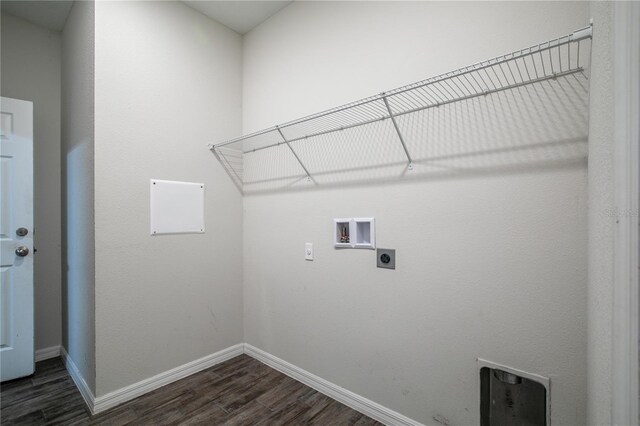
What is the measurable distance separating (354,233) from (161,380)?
64.5 inches

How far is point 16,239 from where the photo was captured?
2.13 metres

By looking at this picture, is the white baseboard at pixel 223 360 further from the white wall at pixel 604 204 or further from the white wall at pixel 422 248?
the white wall at pixel 604 204

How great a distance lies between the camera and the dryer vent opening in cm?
125

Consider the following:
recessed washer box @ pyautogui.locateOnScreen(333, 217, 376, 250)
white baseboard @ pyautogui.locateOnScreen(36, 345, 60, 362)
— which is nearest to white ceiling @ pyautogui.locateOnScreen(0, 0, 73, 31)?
recessed washer box @ pyautogui.locateOnScreen(333, 217, 376, 250)

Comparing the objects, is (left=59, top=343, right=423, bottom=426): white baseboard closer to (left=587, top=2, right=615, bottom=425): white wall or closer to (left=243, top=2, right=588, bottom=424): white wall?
(left=243, top=2, right=588, bottom=424): white wall

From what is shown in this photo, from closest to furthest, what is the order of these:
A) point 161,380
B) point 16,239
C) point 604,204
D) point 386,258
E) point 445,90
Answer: point 604,204
point 445,90
point 386,258
point 161,380
point 16,239

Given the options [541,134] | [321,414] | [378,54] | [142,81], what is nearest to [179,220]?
[142,81]

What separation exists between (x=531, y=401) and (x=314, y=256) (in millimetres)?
1300

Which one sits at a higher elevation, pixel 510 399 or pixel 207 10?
pixel 207 10

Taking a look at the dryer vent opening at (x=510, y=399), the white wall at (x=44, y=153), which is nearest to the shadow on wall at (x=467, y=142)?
the dryer vent opening at (x=510, y=399)

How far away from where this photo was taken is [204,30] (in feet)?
7.57

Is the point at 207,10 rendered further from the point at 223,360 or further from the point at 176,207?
the point at 223,360

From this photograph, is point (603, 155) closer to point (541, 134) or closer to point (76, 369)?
point (541, 134)

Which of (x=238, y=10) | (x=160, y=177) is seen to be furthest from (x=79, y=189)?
(x=238, y=10)
